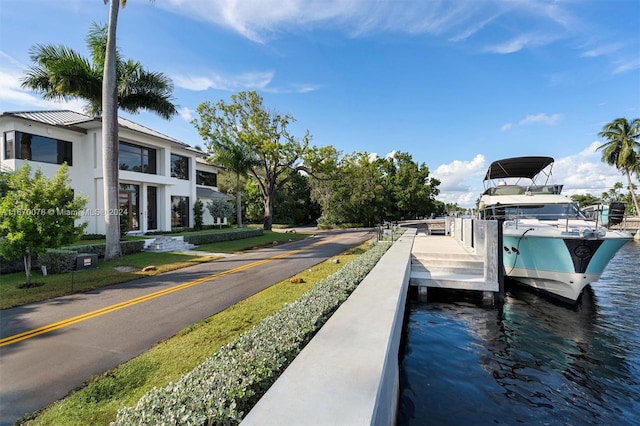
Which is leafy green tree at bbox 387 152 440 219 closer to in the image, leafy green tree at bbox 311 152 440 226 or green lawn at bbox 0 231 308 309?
leafy green tree at bbox 311 152 440 226

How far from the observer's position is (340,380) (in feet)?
8.29

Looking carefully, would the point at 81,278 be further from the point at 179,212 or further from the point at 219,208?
the point at 219,208

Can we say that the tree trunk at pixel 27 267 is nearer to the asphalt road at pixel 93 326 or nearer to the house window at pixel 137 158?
the asphalt road at pixel 93 326

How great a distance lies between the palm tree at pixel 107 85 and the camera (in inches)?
471

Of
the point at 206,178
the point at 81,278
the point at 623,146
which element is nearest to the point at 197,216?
the point at 206,178

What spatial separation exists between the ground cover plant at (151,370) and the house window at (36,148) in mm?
16370

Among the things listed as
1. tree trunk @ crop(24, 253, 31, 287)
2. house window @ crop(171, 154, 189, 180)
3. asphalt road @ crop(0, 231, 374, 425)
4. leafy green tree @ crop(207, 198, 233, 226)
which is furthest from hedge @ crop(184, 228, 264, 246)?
tree trunk @ crop(24, 253, 31, 287)

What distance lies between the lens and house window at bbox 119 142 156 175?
18625 mm

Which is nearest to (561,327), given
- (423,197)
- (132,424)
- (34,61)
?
(132,424)

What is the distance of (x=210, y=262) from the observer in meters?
12.6

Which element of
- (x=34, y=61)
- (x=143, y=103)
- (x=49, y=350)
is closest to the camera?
(x=49, y=350)

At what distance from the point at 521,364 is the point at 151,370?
19.3ft

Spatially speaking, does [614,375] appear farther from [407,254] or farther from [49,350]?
[49,350]

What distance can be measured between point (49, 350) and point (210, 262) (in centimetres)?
807
